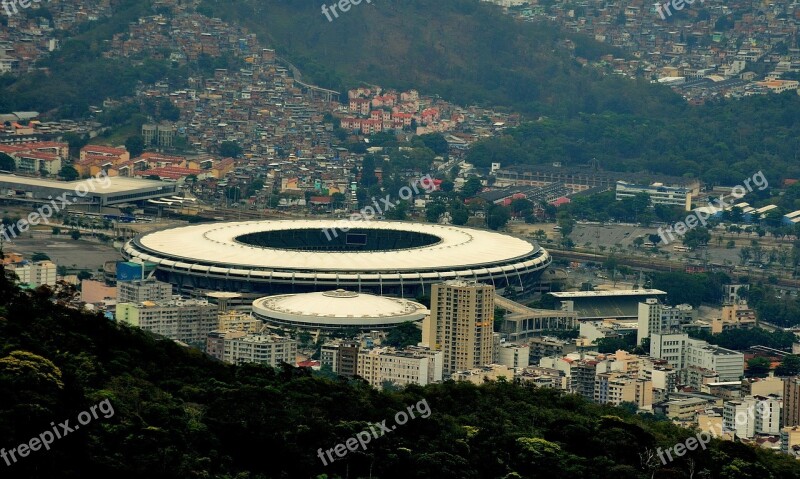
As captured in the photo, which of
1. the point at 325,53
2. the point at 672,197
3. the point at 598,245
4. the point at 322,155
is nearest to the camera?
the point at 598,245

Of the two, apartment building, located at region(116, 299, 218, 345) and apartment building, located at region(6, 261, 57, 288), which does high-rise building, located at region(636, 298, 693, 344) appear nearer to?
apartment building, located at region(116, 299, 218, 345)

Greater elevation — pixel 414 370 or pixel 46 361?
pixel 46 361

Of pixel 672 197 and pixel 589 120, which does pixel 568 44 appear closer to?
pixel 589 120

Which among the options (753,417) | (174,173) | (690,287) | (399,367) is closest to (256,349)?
(399,367)

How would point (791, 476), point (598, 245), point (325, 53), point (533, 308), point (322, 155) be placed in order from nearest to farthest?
1. point (791, 476)
2. point (533, 308)
3. point (598, 245)
4. point (322, 155)
5. point (325, 53)

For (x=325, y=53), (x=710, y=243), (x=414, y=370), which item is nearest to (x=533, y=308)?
(x=414, y=370)

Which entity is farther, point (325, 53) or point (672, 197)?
point (325, 53)
